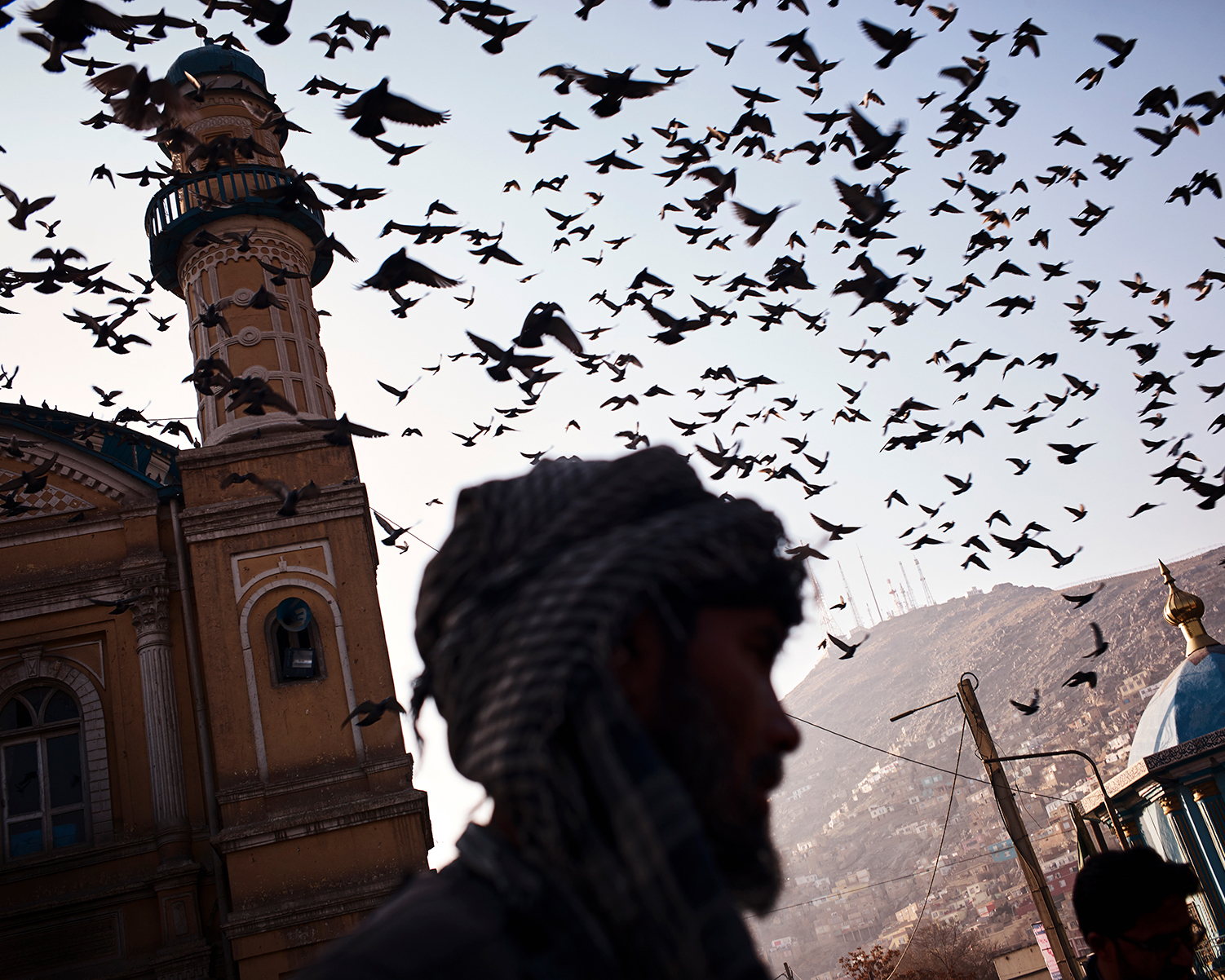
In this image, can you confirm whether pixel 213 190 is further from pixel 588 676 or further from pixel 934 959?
pixel 934 959

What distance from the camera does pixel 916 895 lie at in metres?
89.5

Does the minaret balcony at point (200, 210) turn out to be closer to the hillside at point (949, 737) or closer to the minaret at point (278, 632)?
the minaret at point (278, 632)

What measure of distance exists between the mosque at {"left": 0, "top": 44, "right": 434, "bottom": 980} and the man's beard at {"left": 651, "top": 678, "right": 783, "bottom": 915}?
1060cm

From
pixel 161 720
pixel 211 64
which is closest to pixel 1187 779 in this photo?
pixel 161 720

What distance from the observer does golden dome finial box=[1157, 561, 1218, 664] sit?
13047mm

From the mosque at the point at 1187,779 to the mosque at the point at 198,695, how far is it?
8907 mm

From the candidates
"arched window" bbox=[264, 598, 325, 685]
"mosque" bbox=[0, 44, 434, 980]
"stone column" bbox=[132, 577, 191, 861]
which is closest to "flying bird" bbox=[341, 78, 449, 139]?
"mosque" bbox=[0, 44, 434, 980]

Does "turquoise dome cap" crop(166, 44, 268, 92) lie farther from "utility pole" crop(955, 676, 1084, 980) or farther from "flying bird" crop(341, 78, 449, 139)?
"utility pole" crop(955, 676, 1084, 980)

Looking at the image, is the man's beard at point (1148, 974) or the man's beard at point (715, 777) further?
the man's beard at point (1148, 974)

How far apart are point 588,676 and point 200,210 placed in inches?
653

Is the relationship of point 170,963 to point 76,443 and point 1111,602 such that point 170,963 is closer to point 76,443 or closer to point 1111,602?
point 76,443

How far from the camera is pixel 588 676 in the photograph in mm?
1145

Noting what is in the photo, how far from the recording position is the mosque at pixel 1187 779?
1087 centimetres

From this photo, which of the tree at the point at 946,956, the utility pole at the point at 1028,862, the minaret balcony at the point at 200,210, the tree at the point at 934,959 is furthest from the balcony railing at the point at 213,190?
the tree at the point at 946,956
